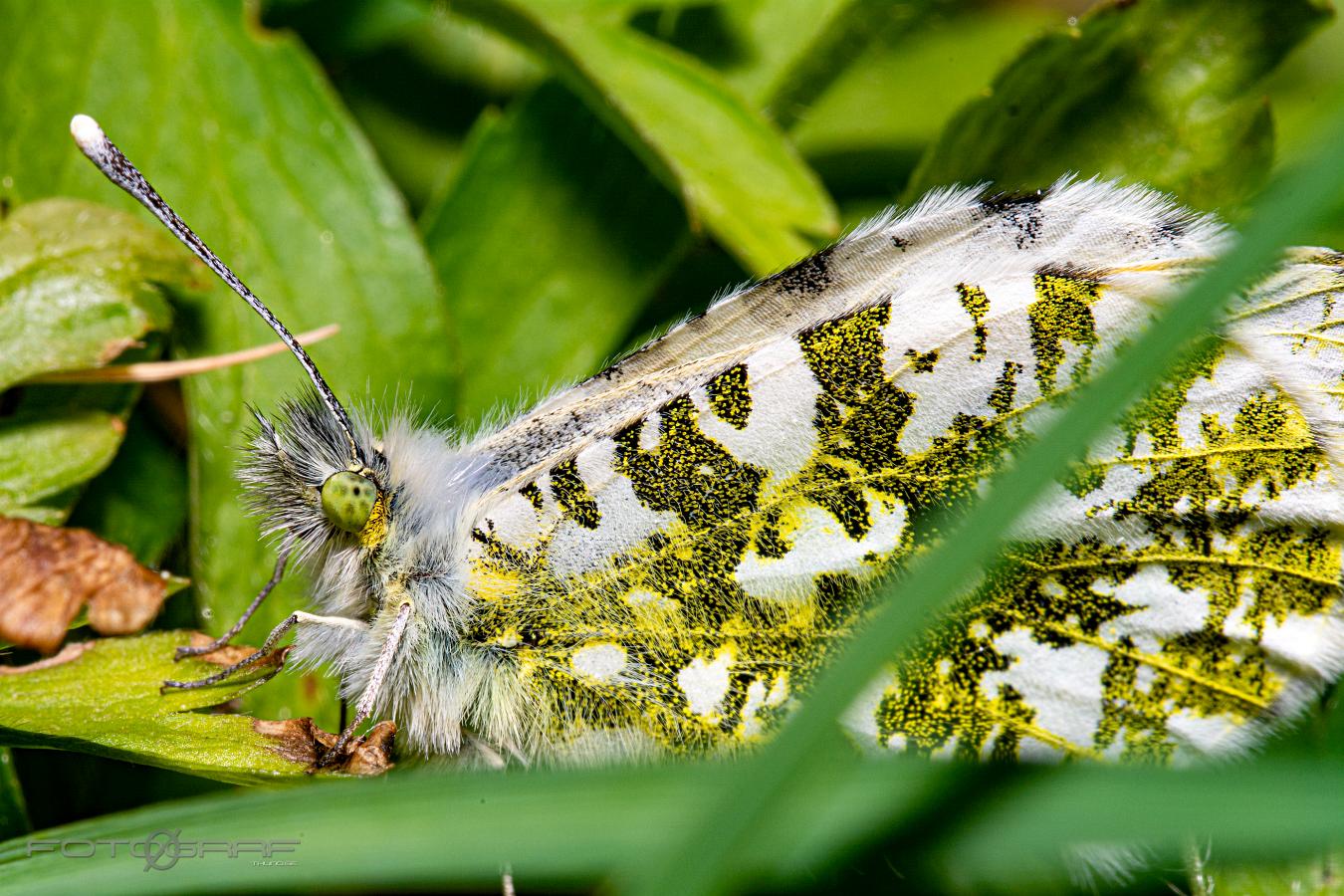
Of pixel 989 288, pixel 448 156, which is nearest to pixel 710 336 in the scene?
pixel 989 288

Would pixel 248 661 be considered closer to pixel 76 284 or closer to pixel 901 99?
pixel 76 284

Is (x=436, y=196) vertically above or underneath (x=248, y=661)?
above

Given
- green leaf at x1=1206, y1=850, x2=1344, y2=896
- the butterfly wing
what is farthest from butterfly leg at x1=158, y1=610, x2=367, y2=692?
green leaf at x1=1206, y1=850, x2=1344, y2=896

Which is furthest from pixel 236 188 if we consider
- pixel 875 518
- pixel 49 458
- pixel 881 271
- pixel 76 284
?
pixel 875 518

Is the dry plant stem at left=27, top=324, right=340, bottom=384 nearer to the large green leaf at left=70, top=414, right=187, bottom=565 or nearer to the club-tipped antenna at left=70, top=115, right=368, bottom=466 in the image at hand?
Result: the large green leaf at left=70, top=414, right=187, bottom=565

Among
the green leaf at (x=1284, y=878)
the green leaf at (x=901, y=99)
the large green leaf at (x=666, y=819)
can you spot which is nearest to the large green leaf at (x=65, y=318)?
the large green leaf at (x=666, y=819)

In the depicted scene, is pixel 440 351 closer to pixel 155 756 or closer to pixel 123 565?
pixel 123 565
